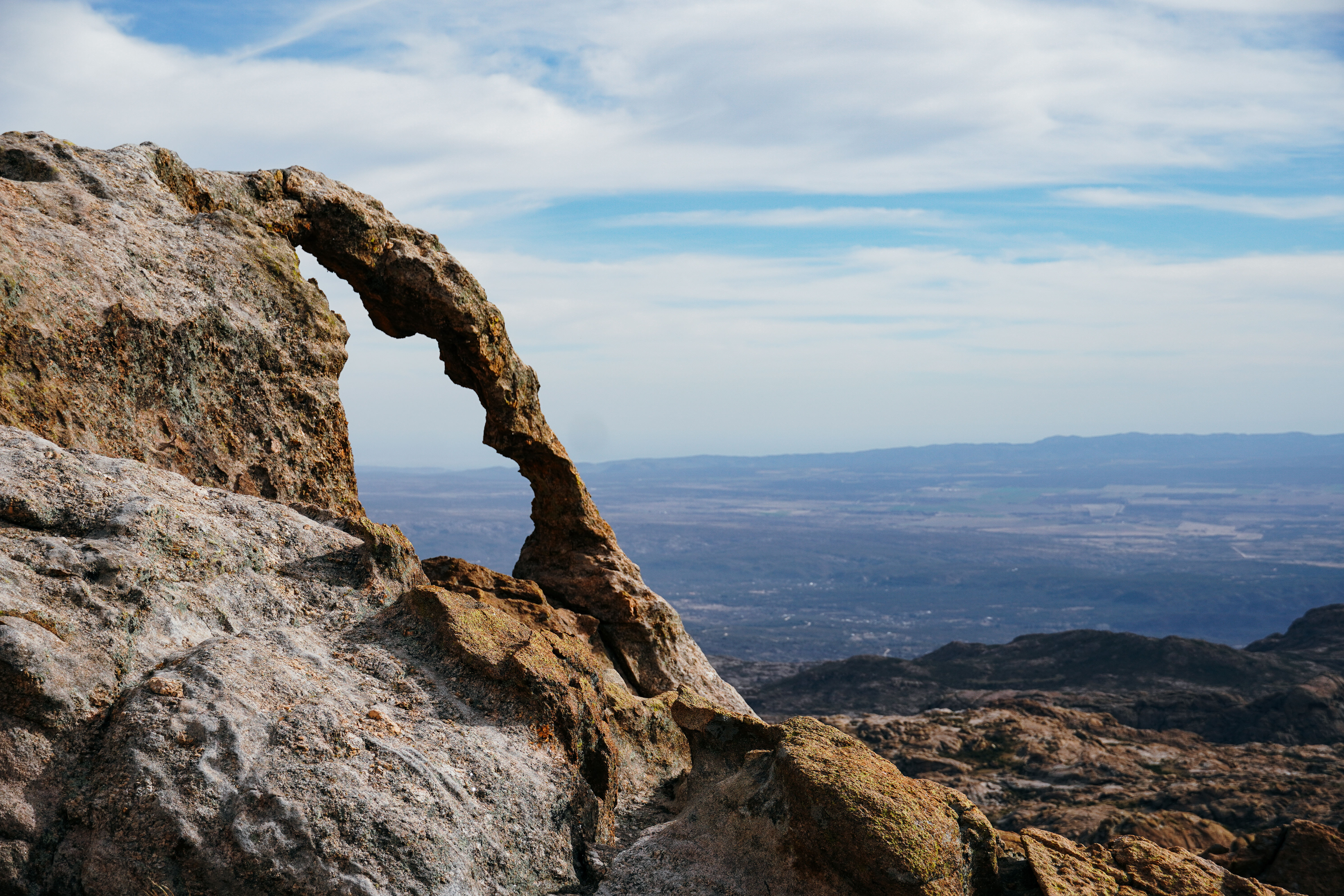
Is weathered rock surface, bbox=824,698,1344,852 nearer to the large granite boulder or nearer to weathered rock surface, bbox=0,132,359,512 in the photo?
the large granite boulder

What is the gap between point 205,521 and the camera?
1122cm

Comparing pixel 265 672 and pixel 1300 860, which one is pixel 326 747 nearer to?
pixel 265 672

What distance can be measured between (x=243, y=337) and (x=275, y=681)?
6.66m

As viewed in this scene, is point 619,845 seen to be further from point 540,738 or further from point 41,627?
point 41,627

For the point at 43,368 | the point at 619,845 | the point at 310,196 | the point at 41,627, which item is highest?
the point at 310,196

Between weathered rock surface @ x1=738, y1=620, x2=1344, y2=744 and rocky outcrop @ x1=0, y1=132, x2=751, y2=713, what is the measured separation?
63.3 metres

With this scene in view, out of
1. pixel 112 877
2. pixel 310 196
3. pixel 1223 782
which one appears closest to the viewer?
pixel 112 877

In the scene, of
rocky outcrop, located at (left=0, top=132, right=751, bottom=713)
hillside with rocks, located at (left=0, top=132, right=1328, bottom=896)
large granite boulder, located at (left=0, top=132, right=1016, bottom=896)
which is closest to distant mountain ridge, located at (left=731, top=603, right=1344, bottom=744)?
rocky outcrop, located at (left=0, top=132, right=751, bottom=713)

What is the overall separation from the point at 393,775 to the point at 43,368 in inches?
292

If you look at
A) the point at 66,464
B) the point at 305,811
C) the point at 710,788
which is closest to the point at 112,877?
the point at 305,811

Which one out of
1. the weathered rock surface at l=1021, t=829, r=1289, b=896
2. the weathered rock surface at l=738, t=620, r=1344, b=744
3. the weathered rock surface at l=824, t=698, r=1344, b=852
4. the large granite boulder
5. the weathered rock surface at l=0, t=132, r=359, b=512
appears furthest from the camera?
the weathered rock surface at l=738, t=620, r=1344, b=744

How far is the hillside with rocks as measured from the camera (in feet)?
27.5

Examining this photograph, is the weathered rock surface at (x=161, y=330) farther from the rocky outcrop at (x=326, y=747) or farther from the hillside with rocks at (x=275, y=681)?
the rocky outcrop at (x=326, y=747)

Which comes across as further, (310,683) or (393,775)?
(310,683)
